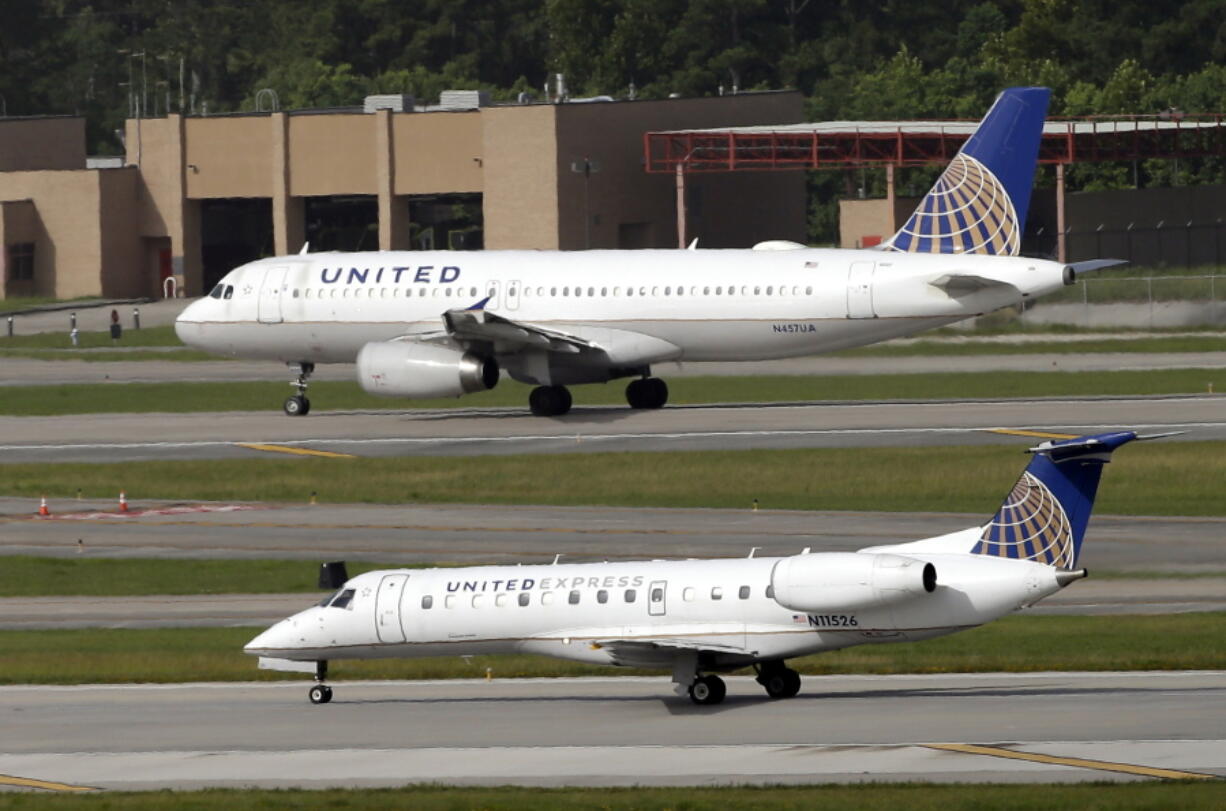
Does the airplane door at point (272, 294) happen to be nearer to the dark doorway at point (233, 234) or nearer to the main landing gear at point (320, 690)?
the main landing gear at point (320, 690)

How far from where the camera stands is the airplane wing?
107 ft

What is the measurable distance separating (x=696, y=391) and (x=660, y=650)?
42.6 meters

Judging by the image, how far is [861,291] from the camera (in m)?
62.2

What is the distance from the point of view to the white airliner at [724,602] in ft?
103

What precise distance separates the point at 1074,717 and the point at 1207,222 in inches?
3542

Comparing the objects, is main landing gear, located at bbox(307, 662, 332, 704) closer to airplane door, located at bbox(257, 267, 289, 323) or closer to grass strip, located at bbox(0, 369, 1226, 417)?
airplane door, located at bbox(257, 267, 289, 323)

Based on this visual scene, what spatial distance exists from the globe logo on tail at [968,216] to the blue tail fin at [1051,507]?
3092 cm

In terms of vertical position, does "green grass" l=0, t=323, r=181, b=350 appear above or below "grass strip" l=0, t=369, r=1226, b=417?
above

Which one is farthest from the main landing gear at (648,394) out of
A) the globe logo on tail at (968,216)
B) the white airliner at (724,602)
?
the white airliner at (724,602)

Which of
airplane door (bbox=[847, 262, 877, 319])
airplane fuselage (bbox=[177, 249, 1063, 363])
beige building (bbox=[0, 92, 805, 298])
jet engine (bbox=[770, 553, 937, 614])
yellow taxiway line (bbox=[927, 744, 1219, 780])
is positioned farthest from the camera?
Answer: beige building (bbox=[0, 92, 805, 298])

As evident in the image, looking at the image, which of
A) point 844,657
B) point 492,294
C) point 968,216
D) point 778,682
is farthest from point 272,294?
point 778,682

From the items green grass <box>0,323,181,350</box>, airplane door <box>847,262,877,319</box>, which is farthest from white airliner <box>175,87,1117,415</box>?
green grass <box>0,323,181,350</box>

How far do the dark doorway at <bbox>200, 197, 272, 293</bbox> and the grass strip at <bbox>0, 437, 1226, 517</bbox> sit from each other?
71.6 meters

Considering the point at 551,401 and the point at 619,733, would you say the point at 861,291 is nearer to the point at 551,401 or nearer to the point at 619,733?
the point at 551,401
